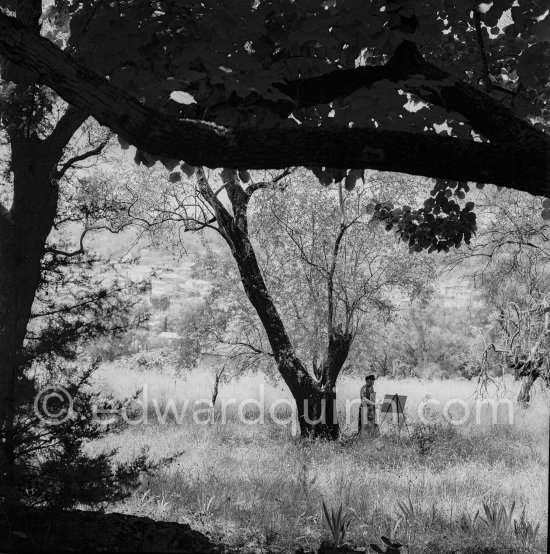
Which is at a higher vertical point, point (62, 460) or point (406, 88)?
point (406, 88)

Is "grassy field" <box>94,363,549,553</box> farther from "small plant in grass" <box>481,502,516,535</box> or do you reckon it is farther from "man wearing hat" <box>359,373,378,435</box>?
"man wearing hat" <box>359,373,378,435</box>

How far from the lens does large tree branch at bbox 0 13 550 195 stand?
301cm

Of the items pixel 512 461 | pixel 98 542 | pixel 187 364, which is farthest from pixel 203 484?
pixel 187 364

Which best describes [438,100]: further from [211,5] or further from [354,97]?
[211,5]

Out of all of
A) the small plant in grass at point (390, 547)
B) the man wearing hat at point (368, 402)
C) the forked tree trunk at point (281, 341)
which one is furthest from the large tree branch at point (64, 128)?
the man wearing hat at point (368, 402)

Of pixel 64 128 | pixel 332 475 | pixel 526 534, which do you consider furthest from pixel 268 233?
pixel 526 534

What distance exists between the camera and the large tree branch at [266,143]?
301 cm

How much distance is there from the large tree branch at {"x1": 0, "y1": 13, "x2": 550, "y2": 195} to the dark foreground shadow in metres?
2.51

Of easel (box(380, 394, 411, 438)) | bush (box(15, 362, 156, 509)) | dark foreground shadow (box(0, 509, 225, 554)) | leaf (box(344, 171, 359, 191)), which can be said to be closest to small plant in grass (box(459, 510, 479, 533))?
dark foreground shadow (box(0, 509, 225, 554))

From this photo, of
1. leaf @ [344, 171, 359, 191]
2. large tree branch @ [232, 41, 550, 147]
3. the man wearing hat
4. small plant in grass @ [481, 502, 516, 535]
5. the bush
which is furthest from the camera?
the man wearing hat

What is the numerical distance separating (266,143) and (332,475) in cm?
594

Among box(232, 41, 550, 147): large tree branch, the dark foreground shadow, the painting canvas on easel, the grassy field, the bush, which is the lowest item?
the grassy field

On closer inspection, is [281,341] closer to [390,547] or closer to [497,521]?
[497,521]

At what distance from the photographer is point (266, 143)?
3127mm
